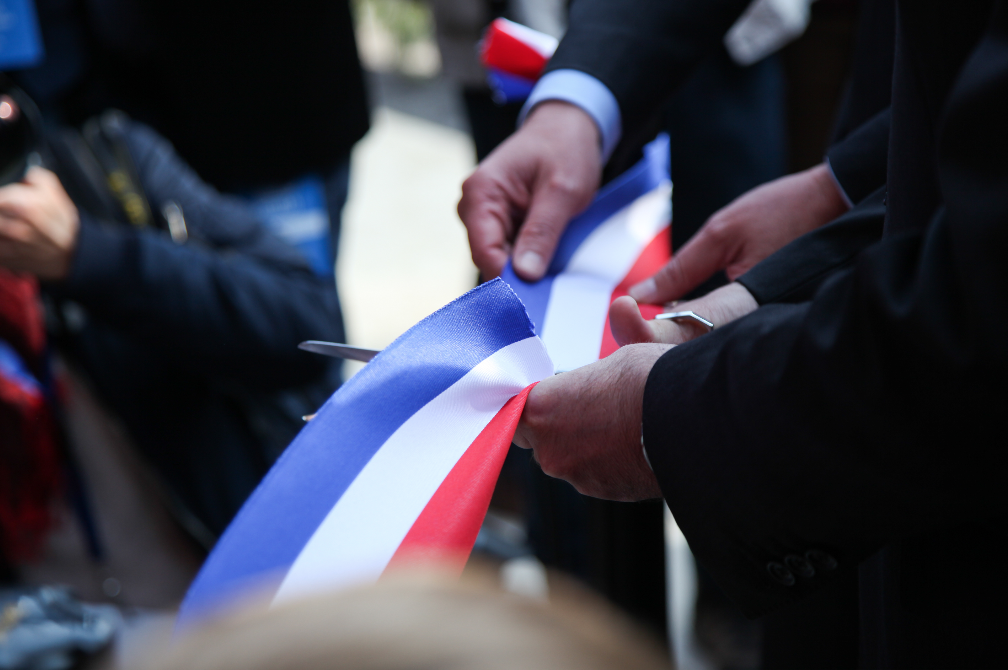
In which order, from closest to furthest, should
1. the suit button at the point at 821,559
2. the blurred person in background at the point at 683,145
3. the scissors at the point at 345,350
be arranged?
the suit button at the point at 821,559, the scissors at the point at 345,350, the blurred person in background at the point at 683,145

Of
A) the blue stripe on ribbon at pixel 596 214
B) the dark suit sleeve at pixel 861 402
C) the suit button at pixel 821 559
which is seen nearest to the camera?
the dark suit sleeve at pixel 861 402

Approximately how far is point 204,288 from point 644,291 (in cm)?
80

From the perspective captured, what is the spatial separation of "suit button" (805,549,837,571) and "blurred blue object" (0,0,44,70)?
1459mm

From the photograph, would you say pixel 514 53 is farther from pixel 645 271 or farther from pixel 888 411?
pixel 888 411

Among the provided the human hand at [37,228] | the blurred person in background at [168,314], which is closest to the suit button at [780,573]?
the blurred person in background at [168,314]

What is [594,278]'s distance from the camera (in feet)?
2.82

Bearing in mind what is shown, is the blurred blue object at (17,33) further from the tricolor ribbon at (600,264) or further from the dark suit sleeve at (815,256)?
the dark suit sleeve at (815,256)

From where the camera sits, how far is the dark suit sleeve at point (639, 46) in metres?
0.96

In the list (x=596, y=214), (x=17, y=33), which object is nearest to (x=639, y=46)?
(x=596, y=214)

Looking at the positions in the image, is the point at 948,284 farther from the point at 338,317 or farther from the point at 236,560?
the point at 338,317

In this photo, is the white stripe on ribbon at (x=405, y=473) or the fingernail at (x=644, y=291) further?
the fingernail at (x=644, y=291)

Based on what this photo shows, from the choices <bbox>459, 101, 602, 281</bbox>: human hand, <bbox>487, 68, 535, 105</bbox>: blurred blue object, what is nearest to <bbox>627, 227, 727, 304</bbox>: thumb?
<bbox>459, 101, 602, 281</bbox>: human hand

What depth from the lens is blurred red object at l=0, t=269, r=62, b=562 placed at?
4.12ft

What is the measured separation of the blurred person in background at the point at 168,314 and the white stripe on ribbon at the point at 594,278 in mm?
640
